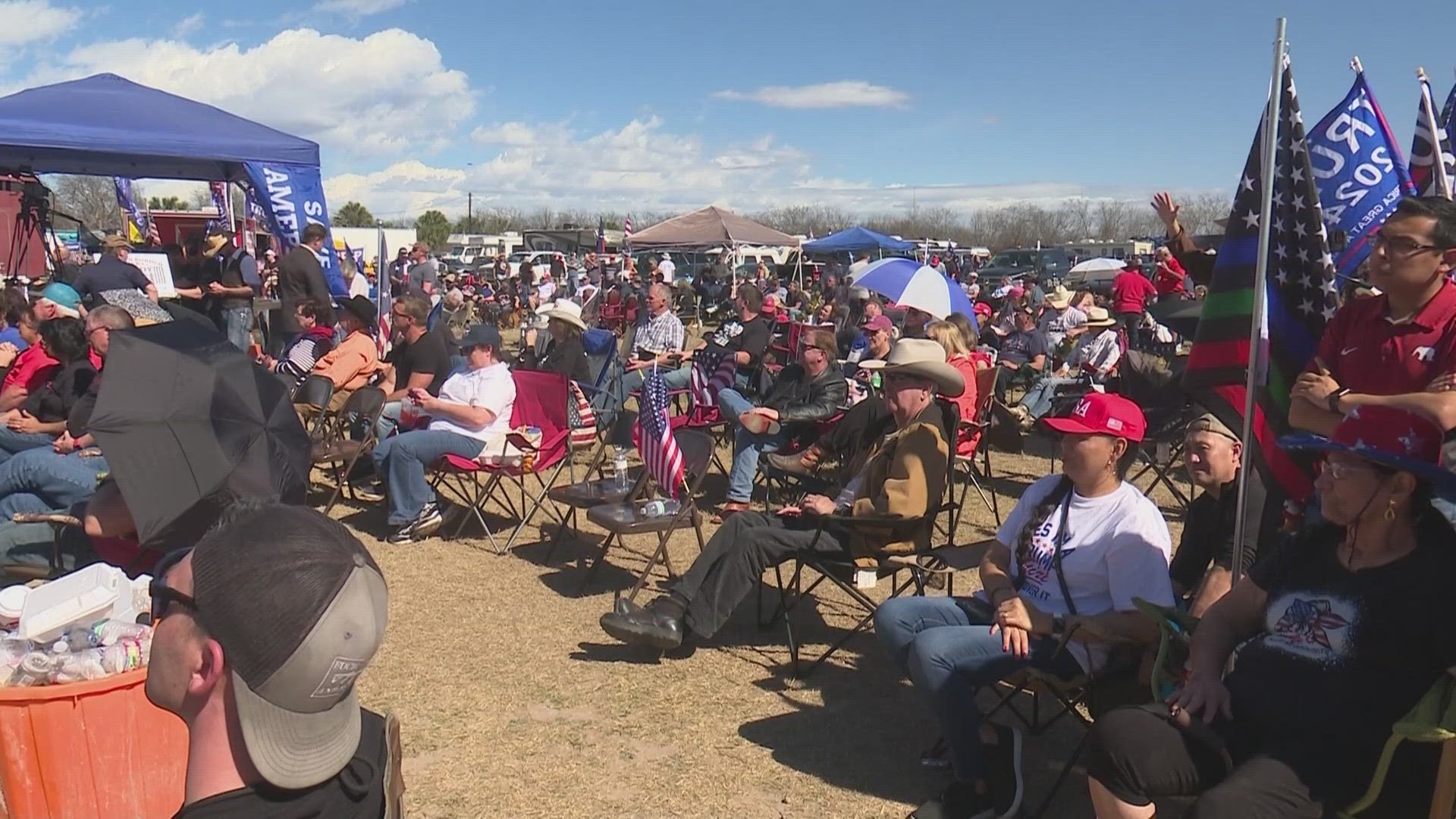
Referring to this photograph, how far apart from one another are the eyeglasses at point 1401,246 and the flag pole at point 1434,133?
2.41 metres

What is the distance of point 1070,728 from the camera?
155 inches

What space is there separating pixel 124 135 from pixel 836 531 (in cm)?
883

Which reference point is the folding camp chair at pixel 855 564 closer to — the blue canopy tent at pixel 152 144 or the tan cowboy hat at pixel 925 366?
the tan cowboy hat at pixel 925 366

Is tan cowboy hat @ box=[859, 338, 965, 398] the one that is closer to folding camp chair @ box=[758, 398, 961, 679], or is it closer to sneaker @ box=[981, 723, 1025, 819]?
folding camp chair @ box=[758, 398, 961, 679]

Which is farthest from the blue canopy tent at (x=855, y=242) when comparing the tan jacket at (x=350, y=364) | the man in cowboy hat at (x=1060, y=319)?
the tan jacket at (x=350, y=364)

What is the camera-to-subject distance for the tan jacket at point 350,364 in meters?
7.59

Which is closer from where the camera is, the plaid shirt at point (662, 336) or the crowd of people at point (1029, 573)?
the crowd of people at point (1029, 573)

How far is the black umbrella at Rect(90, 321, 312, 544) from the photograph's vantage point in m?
3.11

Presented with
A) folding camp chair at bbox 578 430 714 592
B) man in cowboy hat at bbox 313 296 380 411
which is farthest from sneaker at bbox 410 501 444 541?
man in cowboy hat at bbox 313 296 380 411

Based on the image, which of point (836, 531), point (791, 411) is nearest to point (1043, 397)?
point (791, 411)

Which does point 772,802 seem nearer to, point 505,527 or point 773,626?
point 773,626

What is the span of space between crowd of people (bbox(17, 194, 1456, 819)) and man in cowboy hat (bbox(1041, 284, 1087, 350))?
4368 mm

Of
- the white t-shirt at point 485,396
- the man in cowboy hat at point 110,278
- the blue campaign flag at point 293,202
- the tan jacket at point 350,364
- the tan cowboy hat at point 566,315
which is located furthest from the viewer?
the blue campaign flag at point 293,202

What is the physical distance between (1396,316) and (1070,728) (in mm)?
1841
